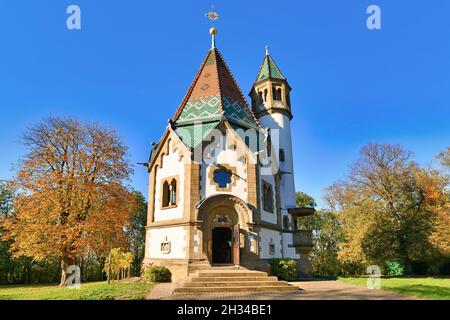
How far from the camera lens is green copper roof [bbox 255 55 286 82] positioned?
28.3 meters

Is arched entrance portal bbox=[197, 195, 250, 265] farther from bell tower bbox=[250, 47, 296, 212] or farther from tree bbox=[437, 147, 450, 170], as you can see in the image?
tree bbox=[437, 147, 450, 170]

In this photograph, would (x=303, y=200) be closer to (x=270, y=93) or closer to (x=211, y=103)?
(x=270, y=93)

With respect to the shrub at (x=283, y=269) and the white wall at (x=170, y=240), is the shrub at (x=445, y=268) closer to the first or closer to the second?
the shrub at (x=283, y=269)

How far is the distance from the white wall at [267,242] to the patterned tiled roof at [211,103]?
740 centimetres

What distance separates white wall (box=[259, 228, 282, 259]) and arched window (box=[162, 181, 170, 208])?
258 inches

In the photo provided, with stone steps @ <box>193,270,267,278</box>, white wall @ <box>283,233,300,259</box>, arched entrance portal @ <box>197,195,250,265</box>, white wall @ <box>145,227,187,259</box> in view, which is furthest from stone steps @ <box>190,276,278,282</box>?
white wall @ <box>283,233,300,259</box>

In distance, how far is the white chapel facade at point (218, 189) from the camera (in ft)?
58.6

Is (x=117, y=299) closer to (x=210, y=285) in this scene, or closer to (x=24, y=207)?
(x=210, y=285)

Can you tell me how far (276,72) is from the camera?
94.1 ft

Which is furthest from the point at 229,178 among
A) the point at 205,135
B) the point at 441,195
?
the point at 441,195

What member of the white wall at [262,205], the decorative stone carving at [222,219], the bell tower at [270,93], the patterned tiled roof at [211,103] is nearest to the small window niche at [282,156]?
the bell tower at [270,93]

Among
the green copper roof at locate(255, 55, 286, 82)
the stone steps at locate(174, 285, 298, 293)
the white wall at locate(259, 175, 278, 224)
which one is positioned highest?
the green copper roof at locate(255, 55, 286, 82)
